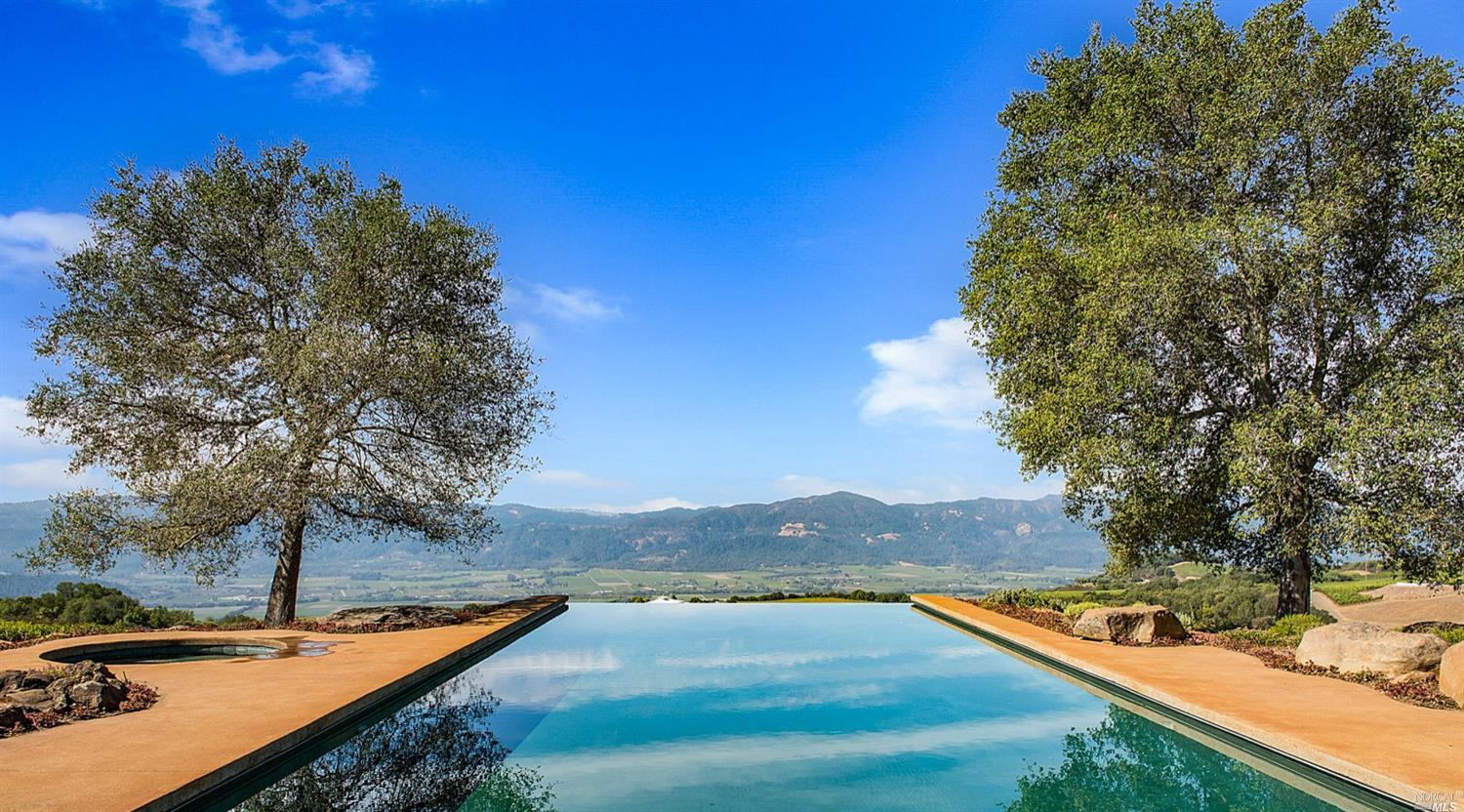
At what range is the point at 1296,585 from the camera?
52.3 feet

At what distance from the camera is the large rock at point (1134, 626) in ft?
49.6

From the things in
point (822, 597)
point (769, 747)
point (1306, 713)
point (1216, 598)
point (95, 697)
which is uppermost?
point (95, 697)

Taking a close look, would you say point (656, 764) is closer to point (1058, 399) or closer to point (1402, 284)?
point (1058, 399)

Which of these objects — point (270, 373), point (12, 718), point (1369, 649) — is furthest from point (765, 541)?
point (12, 718)

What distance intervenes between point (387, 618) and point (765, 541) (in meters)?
91.6

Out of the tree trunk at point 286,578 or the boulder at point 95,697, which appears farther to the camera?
the tree trunk at point 286,578

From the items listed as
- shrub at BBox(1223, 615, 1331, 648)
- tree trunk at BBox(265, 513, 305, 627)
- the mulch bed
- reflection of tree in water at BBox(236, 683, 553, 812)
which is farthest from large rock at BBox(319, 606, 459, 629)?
shrub at BBox(1223, 615, 1331, 648)

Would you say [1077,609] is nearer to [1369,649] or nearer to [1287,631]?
[1287,631]

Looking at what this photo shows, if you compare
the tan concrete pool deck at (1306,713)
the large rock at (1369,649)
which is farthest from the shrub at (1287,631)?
the large rock at (1369,649)

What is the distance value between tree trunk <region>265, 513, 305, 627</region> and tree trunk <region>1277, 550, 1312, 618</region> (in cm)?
2155

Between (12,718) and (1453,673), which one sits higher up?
(12,718)

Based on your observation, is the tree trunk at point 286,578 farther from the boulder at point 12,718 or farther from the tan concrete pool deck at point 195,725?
the boulder at point 12,718

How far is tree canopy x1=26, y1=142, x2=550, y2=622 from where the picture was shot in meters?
16.0

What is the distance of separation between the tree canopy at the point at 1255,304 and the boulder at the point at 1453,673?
314 cm
